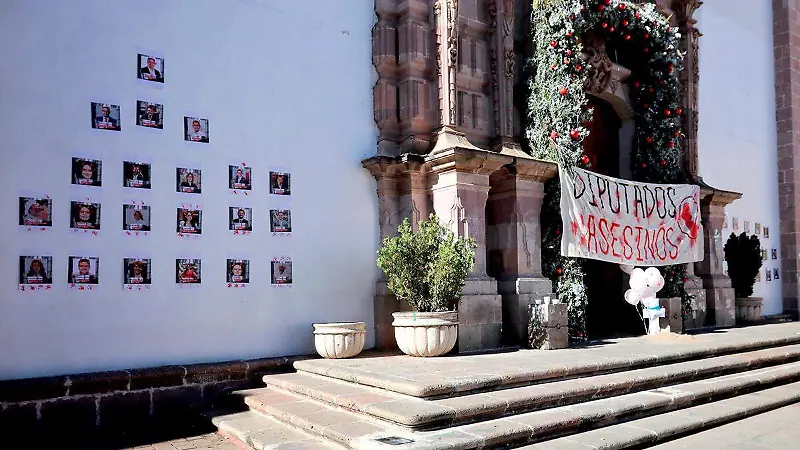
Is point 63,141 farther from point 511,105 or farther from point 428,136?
point 511,105

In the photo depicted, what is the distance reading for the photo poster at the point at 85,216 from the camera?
20.9ft

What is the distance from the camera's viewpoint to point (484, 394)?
5.51 m

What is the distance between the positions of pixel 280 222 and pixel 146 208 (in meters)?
1.50

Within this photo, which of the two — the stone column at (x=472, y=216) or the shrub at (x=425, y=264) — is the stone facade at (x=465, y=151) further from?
the shrub at (x=425, y=264)

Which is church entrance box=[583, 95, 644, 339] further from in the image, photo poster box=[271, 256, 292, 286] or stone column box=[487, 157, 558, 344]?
photo poster box=[271, 256, 292, 286]

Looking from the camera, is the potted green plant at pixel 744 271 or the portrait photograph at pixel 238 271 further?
the potted green plant at pixel 744 271

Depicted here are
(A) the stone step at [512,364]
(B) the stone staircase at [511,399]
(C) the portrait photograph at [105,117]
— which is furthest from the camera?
(C) the portrait photograph at [105,117]

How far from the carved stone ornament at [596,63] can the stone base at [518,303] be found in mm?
3511

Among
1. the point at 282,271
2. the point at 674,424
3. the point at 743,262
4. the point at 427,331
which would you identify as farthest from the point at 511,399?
the point at 743,262

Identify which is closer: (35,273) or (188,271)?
(35,273)

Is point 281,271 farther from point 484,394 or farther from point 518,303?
point 484,394

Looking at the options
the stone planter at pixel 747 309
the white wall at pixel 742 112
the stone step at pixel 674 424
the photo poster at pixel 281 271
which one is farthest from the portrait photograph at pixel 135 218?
the stone planter at pixel 747 309

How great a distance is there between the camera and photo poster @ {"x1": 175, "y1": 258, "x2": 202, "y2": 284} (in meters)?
6.92

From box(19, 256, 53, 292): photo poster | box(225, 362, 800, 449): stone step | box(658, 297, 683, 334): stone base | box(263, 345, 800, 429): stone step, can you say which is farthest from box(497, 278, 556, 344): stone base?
box(19, 256, 53, 292): photo poster
